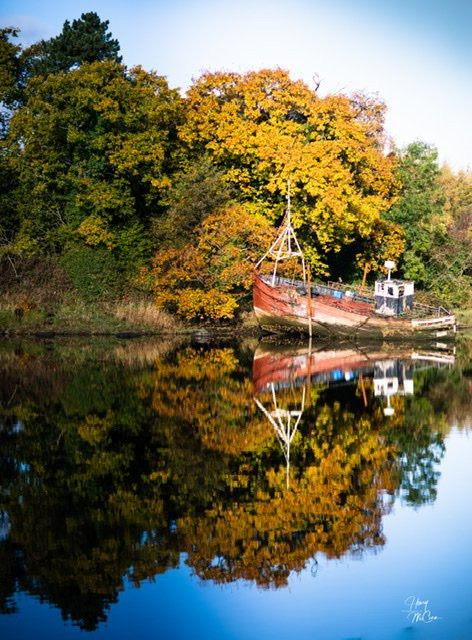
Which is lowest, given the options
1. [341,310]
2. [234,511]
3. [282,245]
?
[234,511]

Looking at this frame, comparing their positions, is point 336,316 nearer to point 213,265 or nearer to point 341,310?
point 341,310

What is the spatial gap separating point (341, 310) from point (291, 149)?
743 cm

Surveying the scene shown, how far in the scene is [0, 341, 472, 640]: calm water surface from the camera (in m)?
8.56

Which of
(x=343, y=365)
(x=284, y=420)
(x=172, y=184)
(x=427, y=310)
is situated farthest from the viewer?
(x=172, y=184)

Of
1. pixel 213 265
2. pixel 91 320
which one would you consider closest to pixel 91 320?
pixel 91 320

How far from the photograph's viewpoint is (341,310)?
35.3 meters

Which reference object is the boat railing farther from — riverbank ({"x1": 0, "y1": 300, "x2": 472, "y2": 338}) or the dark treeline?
riverbank ({"x1": 0, "y1": 300, "x2": 472, "y2": 338})

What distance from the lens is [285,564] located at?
9.60 meters

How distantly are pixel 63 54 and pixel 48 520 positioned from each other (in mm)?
40255

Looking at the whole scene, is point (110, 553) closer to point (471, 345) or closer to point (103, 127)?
point (471, 345)

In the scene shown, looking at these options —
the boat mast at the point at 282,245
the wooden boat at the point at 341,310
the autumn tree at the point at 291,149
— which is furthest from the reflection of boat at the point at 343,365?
the autumn tree at the point at 291,149

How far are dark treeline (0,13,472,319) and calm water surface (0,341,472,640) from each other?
51.5ft

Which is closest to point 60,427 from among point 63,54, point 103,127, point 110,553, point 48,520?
point 48,520

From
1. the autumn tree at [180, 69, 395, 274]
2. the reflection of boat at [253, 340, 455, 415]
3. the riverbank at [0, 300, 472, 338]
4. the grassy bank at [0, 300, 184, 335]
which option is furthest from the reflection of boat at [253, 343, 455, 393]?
the autumn tree at [180, 69, 395, 274]
